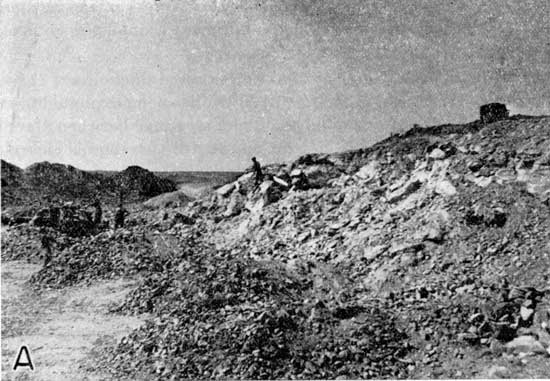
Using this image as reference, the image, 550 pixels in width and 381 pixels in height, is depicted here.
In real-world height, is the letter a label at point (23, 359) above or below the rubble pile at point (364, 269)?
below

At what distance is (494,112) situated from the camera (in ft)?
41.3

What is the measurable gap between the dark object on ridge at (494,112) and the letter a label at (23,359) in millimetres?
11435

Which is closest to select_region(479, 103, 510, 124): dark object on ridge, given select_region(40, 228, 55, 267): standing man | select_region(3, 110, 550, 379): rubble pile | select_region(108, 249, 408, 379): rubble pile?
select_region(3, 110, 550, 379): rubble pile

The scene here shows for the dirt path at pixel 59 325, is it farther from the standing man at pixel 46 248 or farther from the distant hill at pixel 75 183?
the distant hill at pixel 75 183

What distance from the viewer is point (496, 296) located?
7020 millimetres

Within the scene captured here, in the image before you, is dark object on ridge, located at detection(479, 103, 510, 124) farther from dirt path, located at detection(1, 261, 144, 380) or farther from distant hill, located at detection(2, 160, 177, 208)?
distant hill, located at detection(2, 160, 177, 208)

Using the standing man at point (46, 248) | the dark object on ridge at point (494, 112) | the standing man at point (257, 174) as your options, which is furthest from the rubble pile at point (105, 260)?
the dark object on ridge at point (494, 112)

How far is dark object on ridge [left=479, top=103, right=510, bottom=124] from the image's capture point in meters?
12.5

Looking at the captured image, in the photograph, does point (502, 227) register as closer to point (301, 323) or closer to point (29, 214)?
point (301, 323)

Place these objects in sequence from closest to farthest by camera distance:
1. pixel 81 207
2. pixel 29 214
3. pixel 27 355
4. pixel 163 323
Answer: pixel 27 355 → pixel 163 323 → pixel 29 214 → pixel 81 207

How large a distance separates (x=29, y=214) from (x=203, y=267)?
9.10m

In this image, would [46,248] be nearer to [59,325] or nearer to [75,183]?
[59,325]

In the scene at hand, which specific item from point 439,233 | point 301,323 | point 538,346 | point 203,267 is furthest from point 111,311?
point 538,346

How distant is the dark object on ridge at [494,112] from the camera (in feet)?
40.9
